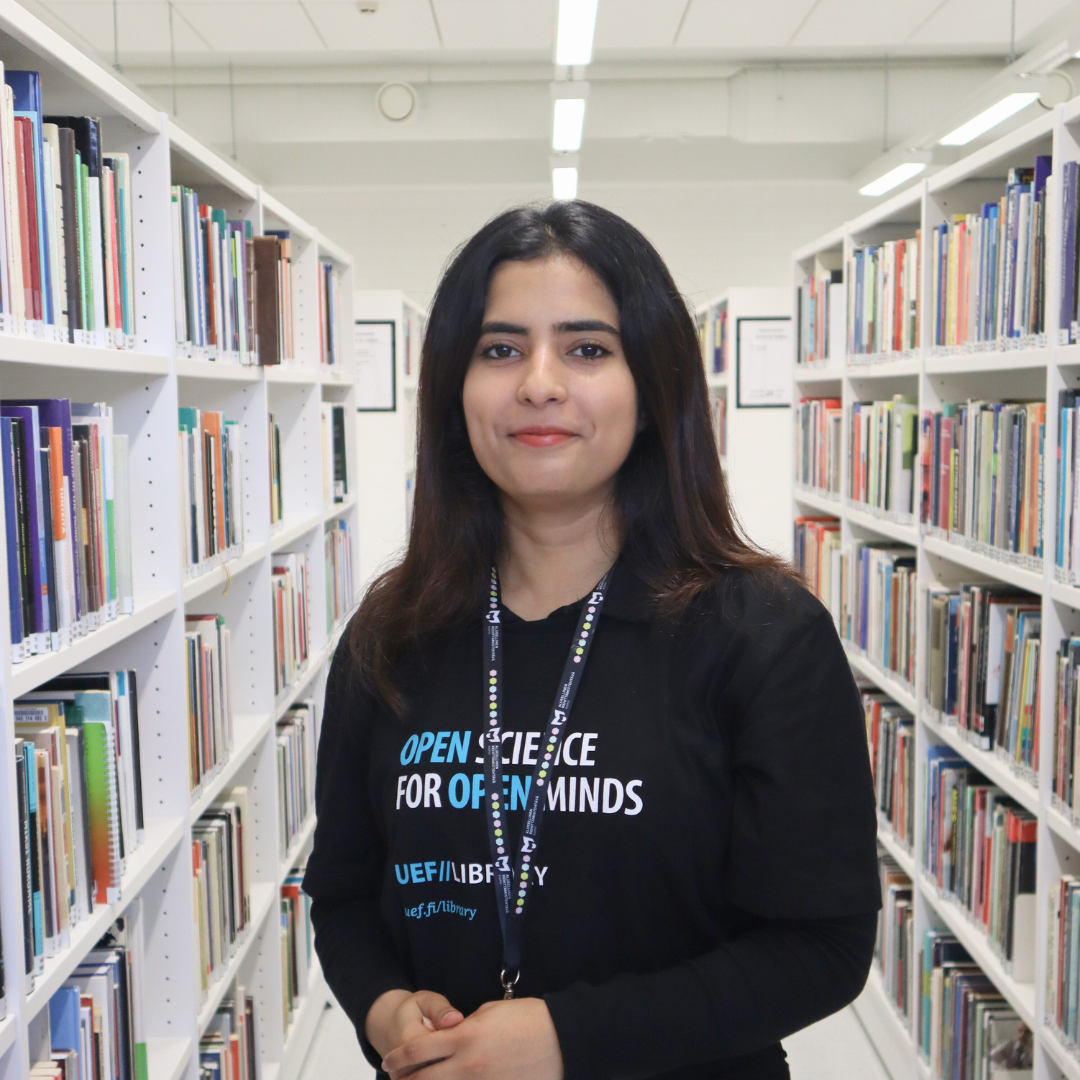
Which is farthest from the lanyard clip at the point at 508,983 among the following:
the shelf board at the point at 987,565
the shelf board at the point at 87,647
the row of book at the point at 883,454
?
the row of book at the point at 883,454

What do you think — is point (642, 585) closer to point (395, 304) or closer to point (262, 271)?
point (262, 271)

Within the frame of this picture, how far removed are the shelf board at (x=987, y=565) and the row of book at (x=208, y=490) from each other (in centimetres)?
157

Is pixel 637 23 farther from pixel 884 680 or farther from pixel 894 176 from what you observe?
pixel 884 680

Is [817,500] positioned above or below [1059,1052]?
above

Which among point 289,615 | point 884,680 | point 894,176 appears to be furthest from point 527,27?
point 884,680

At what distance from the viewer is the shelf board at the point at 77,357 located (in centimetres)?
131

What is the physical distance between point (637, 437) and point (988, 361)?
130 centimetres

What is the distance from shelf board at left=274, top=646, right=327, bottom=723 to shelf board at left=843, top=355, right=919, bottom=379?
182 cm

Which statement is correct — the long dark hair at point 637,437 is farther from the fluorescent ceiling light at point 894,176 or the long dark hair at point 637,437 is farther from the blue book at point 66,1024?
the fluorescent ceiling light at point 894,176

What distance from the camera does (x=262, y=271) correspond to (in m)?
2.57

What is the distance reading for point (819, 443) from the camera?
3881 mm

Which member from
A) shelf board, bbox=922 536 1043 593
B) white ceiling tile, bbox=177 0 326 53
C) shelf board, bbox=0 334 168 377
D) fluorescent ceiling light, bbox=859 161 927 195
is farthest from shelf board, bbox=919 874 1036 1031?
white ceiling tile, bbox=177 0 326 53

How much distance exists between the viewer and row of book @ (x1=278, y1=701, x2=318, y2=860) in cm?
297

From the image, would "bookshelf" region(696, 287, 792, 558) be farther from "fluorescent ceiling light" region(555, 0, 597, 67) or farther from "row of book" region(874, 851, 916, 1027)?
"row of book" region(874, 851, 916, 1027)
